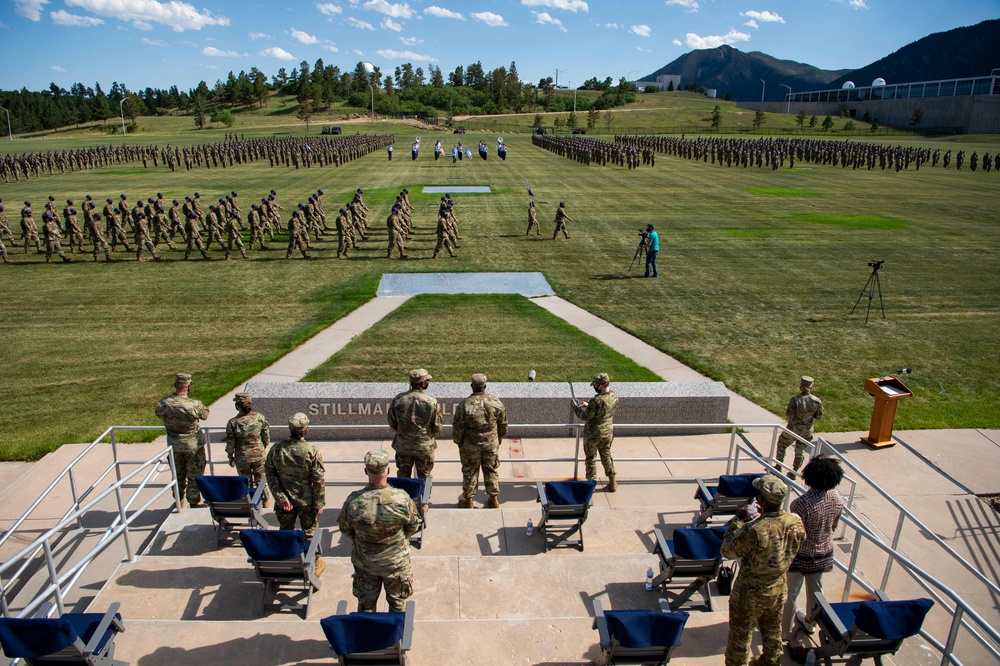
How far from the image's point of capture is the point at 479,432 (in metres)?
7.49

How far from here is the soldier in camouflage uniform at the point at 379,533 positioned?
5031mm

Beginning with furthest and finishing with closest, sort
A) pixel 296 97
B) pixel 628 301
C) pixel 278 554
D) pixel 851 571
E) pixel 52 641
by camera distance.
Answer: pixel 296 97, pixel 628 301, pixel 851 571, pixel 278 554, pixel 52 641

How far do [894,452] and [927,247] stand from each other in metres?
17.9

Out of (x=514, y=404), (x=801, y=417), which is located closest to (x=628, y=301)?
(x=514, y=404)

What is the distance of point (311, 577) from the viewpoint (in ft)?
18.6

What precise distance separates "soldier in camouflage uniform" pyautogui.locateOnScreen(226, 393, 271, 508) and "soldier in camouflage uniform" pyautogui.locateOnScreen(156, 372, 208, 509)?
2.11 ft

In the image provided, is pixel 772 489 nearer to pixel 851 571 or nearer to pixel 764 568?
pixel 764 568

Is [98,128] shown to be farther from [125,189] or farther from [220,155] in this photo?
[125,189]

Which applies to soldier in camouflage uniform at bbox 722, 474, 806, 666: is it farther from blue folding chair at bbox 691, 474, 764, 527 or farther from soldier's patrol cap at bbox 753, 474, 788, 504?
blue folding chair at bbox 691, 474, 764, 527

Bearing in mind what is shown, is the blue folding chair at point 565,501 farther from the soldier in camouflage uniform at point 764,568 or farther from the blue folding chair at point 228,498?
the blue folding chair at point 228,498

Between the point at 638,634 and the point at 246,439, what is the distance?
4.81m

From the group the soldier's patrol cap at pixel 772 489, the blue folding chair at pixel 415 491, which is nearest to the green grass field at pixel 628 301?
the blue folding chair at pixel 415 491

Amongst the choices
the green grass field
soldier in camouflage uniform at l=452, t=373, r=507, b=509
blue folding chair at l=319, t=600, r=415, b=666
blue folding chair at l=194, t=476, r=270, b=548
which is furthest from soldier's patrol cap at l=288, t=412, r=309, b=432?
the green grass field

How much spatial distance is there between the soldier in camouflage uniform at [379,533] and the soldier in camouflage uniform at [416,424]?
86.1 inches
